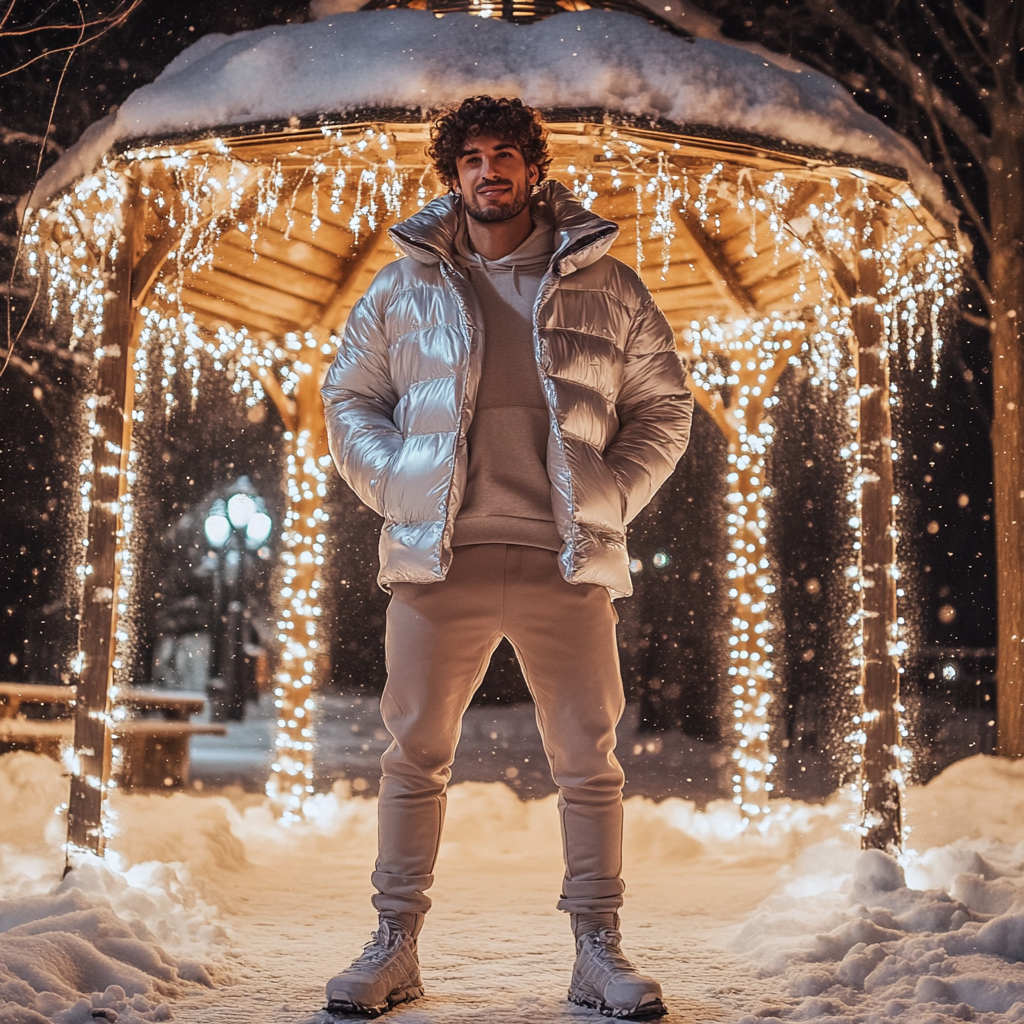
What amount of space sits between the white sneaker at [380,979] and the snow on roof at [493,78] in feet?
7.39

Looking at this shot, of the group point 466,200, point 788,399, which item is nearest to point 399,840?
point 466,200

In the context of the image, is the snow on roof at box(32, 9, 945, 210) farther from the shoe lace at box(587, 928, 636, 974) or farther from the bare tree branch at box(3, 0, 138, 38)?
the shoe lace at box(587, 928, 636, 974)

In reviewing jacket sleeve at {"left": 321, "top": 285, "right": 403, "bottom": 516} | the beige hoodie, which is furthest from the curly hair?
jacket sleeve at {"left": 321, "top": 285, "right": 403, "bottom": 516}

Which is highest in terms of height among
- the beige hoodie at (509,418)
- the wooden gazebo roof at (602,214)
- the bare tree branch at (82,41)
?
the bare tree branch at (82,41)

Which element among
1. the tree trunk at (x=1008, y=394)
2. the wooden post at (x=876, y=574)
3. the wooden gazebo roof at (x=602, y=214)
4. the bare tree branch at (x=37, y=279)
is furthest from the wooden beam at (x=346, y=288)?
the tree trunk at (x=1008, y=394)

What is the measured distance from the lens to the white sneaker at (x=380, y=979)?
2.15 meters

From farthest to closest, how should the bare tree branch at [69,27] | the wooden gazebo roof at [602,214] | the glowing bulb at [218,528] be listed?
the glowing bulb at [218,528] < the bare tree branch at [69,27] < the wooden gazebo roof at [602,214]

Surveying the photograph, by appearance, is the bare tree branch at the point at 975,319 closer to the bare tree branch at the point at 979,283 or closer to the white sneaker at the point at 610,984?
the bare tree branch at the point at 979,283

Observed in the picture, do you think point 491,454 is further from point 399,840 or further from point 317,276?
point 317,276

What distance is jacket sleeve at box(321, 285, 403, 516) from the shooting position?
246 centimetres

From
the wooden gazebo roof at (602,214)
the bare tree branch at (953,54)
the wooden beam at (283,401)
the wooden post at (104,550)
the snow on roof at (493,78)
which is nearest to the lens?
the snow on roof at (493,78)

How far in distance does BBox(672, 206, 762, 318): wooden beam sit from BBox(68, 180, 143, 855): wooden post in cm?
240

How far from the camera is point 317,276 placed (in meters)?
5.43

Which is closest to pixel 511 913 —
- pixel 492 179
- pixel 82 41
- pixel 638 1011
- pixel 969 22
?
pixel 638 1011
